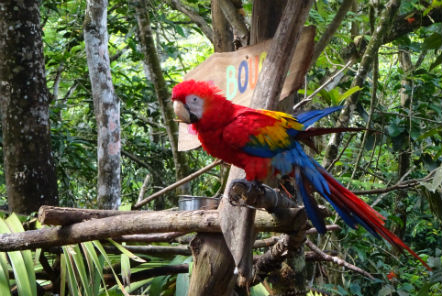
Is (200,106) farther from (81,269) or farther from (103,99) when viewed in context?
(103,99)

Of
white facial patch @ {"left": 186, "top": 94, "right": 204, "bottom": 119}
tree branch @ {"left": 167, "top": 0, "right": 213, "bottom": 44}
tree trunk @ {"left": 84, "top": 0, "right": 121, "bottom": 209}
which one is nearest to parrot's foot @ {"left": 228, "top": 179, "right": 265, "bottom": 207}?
white facial patch @ {"left": 186, "top": 94, "right": 204, "bottom": 119}

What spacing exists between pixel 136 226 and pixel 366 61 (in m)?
1.35

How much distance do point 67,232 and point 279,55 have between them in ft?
2.88

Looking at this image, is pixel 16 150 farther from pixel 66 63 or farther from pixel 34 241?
pixel 66 63

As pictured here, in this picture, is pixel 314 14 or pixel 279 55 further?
pixel 314 14

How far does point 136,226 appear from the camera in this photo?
151cm

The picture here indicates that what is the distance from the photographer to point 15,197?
6.70 feet

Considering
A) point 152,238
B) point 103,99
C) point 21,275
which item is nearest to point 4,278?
point 21,275

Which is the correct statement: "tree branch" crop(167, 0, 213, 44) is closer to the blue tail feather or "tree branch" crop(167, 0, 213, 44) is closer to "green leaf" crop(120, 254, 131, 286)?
"green leaf" crop(120, 254, 131, 286)

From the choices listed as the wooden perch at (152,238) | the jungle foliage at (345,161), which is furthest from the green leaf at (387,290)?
the wooden perch at (152,238)

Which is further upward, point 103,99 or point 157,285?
point 103,99

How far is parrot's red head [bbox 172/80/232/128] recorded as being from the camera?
131 centimetres

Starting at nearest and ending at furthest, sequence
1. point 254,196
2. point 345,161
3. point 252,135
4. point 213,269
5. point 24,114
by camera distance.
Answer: point 254,196 < point 252,135 < point 213,269 < point 24,114 < point 345,161

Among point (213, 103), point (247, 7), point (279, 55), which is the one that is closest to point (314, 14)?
point (247, 7)
